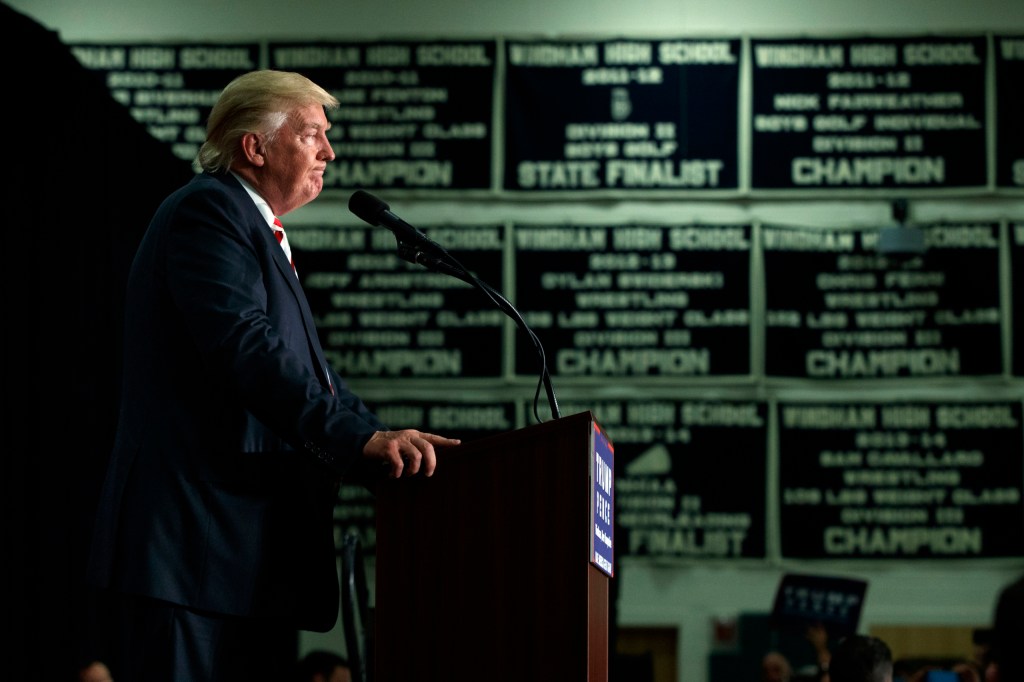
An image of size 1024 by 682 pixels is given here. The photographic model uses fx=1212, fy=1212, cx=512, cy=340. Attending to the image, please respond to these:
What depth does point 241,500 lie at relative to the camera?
1745 mm

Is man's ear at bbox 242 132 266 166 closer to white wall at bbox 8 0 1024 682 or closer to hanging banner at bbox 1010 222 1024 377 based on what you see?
white wall at bbox 8 0 1024 682

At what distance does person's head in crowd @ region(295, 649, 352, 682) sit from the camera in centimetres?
458

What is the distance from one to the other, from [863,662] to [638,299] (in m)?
2.81

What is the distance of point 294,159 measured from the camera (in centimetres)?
200

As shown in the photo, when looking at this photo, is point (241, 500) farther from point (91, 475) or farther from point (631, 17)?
point (631, 17)

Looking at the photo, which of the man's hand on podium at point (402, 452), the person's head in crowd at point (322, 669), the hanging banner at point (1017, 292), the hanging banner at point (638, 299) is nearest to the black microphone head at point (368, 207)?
the man's hand on podium at point (402, 452)

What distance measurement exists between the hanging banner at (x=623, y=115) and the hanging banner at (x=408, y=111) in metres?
0.15

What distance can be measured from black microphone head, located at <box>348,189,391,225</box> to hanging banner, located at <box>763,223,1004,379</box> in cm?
380

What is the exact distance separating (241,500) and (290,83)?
2.36ft

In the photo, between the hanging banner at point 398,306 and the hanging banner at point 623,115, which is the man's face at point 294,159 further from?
the hanging banner at point 623,115

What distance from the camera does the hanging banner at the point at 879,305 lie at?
5.56 m

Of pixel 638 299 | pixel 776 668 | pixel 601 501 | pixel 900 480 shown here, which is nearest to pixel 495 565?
pixel 601 501

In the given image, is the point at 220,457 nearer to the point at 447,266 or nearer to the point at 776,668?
the point at 447,266

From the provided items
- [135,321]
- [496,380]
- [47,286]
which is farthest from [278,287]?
[496,380]
